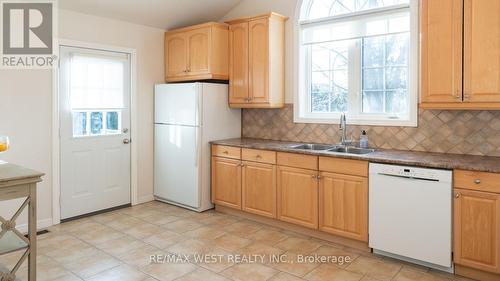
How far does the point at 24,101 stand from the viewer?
379cm

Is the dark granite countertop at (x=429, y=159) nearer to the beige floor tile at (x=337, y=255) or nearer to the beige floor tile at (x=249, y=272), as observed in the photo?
the beige floor tile at (x=337, y=255)

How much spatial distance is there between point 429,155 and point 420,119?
1.39ft

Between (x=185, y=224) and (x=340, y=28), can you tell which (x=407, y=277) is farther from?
(x=340, y=28)

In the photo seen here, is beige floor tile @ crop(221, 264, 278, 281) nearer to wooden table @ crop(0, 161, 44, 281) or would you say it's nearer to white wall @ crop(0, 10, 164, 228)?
wooden table @ crop(0, 161, 44, 281)

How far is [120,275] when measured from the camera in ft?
9.53

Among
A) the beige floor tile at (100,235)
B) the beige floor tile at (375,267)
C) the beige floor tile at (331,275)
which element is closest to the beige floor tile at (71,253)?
the beige floor tile at (100,235)

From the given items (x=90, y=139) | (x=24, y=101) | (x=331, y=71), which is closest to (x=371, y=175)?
(x=331, y=71)

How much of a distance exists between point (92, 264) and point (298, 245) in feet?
5.94

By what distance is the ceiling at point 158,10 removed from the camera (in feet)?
13.6

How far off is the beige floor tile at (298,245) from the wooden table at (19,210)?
200 centimetres

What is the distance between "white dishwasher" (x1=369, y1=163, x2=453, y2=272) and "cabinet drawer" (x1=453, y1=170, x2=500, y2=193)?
6 cm

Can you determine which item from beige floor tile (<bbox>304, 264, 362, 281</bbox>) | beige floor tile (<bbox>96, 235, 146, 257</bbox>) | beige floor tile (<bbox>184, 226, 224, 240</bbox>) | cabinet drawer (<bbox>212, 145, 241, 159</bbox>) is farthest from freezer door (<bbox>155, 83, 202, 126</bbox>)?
beige floor tile (<bbox>304, 264, 362, 281</bbox>)

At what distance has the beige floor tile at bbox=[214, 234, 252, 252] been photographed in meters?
3.48

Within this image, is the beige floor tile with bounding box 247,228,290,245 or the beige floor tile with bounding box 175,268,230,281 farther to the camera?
the beige floor tile with bounding box 247,228,290,245
